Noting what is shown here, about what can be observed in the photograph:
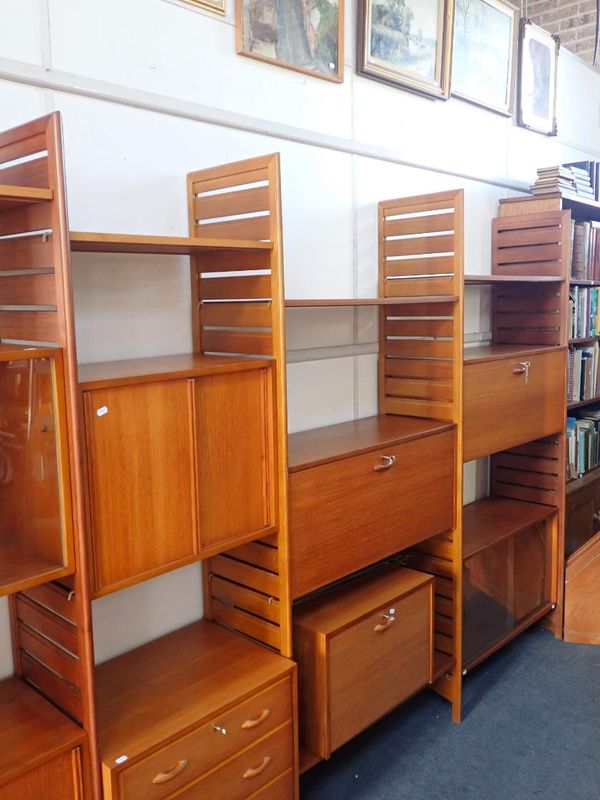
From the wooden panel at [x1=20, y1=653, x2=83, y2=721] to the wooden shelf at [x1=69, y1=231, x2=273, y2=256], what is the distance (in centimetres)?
100

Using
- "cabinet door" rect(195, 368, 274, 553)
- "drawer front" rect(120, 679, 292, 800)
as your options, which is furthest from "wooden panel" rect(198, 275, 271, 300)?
"drawer front" rect(120, 679, 292, 800)

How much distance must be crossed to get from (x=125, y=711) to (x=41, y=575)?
524 millimetres

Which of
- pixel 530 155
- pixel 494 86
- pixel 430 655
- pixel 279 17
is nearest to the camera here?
pixel 279 17

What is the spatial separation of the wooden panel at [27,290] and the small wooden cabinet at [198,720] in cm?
102

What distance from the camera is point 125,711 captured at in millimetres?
1803

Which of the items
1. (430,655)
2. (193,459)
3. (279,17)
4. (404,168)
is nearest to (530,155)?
(404,168)

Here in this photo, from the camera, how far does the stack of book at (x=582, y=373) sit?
11.8ft

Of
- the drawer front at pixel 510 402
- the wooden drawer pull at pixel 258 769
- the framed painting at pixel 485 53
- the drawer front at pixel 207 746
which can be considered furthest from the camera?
the framed painting at pixel 485 53

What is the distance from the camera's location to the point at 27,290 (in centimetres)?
157

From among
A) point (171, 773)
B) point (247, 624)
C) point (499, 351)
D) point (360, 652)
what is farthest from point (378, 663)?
point (499, 351)

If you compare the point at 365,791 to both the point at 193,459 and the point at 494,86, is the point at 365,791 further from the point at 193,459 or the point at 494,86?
the point at 494,86

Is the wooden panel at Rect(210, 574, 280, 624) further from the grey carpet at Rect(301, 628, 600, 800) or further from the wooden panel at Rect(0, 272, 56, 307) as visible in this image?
the wooden panel at Rect(0, 272, 56, 307)

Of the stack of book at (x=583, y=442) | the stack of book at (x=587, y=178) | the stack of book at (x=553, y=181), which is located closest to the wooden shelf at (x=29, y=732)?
the stack of book at (x=583, y=442)

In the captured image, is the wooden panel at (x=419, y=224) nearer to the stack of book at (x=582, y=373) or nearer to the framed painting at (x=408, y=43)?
the framed painting at (x=408, y=43)
